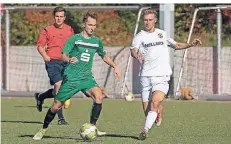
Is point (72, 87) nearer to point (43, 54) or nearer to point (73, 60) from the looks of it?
point (73, 60)

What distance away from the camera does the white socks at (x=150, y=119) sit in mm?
11305

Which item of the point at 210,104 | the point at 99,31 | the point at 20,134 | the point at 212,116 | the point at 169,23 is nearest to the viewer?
the point at 20,134

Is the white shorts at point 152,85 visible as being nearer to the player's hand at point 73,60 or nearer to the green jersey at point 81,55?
the green jersey at point 81,55

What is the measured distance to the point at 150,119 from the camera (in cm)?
1137

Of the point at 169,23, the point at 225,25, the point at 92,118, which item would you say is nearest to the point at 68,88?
the point at 92,118

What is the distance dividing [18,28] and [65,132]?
59.5ft

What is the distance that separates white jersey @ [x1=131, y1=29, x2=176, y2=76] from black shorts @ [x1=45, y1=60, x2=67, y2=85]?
269 centimetres

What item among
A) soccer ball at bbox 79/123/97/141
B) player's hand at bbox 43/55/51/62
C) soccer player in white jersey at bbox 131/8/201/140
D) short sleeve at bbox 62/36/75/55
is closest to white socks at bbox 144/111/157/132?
soccer player in white jersey at bbox 131/8/201/140

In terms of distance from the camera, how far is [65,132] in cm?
1244

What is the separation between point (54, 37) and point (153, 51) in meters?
2.95

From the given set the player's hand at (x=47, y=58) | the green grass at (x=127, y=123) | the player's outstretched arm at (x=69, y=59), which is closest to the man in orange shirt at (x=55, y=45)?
the player's hand at (x=47, y=58)

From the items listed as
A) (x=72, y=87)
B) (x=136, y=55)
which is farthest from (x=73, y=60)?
(x=136, y=55)

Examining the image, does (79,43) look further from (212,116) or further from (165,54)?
(212,116)

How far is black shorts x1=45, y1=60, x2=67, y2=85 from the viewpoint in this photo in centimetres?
1413
